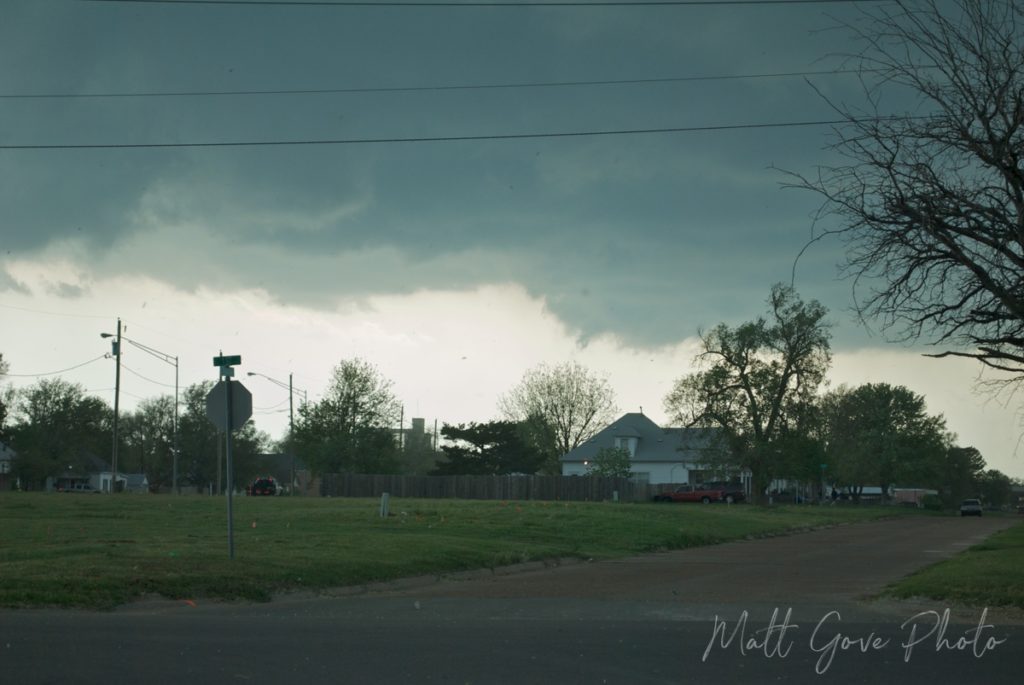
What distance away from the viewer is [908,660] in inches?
392

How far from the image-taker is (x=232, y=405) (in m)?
17.7

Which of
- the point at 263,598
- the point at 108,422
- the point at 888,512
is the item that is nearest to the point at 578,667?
the point at 263,598

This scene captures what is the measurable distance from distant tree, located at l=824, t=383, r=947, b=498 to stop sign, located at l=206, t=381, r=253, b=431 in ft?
291

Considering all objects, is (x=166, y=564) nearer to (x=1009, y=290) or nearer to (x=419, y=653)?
(x=419, y=653)

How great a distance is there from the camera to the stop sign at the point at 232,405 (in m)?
17.6

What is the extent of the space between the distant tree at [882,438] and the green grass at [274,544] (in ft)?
218

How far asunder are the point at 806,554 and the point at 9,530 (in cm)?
1966

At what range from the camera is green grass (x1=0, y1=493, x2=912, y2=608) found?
15.2 meters

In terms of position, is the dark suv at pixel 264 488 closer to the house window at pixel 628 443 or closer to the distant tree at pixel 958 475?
the house window at pixel 628 443

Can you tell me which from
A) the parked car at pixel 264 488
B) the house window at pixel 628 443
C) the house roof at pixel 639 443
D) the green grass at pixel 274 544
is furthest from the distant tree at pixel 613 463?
the green grass at pixel 274 544

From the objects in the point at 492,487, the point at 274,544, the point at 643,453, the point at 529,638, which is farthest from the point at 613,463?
the point at 529,638

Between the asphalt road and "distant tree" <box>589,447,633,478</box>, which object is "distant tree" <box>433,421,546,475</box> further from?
the asphalt road

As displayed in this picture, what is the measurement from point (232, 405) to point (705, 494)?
62801 millimetres

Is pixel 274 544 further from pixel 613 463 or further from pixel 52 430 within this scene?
pixel 52 430
